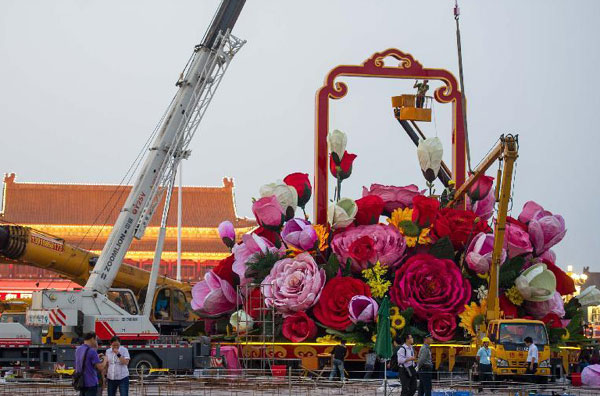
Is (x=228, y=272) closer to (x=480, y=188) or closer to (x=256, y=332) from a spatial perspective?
(x=256, y=332)

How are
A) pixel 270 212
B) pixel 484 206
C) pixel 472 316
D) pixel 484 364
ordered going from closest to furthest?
pixel 484 364
pixel 472 316
pixel 270 212
pixel 484 206

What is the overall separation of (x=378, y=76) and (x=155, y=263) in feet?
30.1

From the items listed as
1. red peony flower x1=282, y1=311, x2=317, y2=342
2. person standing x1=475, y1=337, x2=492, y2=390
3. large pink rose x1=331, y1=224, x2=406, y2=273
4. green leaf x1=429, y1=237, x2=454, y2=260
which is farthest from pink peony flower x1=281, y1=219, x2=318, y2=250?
person standing x1=475, y1=337, x2=492, y2=390

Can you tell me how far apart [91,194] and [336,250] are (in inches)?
1402

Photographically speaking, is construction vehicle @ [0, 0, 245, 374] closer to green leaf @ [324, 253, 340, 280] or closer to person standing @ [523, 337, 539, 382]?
green leaf @ [324, 253, 340, 280]

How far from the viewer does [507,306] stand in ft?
106

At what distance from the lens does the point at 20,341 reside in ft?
93.5

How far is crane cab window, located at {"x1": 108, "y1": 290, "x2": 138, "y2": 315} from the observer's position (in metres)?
30.3

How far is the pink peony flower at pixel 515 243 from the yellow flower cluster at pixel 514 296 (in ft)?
3.20

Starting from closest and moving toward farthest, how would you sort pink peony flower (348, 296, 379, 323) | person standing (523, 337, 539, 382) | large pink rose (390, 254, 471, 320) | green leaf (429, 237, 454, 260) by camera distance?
person standing (523, 337, 539, 382) → pink peony flower (348, 296, 379, 323) → large pink rose (390, 254, 471, 320) → green leaf (429, 237, 454, 260)

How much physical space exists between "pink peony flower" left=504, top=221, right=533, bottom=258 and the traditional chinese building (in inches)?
1248

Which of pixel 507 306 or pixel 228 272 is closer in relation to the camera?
pixel 507 306

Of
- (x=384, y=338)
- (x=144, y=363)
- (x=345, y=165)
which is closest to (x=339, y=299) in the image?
(x=345, y=165)

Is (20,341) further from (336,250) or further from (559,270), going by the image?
(559,270)
